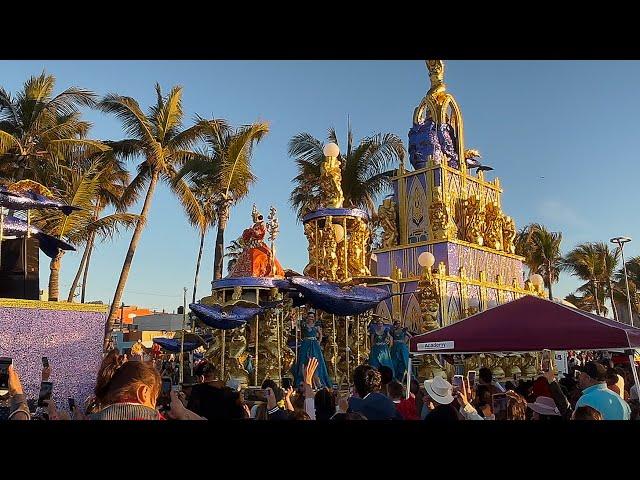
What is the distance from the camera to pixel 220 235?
2212 centimetres

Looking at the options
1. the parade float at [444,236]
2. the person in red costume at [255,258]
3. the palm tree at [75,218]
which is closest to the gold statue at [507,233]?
the parade float at [444,236]

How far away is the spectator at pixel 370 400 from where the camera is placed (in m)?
4.82

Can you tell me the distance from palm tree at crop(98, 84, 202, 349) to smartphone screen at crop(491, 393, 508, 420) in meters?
16.0

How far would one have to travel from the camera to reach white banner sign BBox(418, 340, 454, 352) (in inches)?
350

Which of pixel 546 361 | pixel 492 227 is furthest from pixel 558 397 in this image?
pixel 492 227

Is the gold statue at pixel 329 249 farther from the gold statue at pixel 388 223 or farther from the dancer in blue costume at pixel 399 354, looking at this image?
the gold statue at pixel 388 223

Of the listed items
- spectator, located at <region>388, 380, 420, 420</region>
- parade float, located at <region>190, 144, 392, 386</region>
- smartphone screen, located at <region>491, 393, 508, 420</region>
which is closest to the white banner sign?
smartphone screen, located at <region>491, 393, 508, 420</region>

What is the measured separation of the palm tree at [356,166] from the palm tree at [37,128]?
35.3ft

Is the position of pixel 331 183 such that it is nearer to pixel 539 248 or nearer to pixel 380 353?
pixel 380 353
